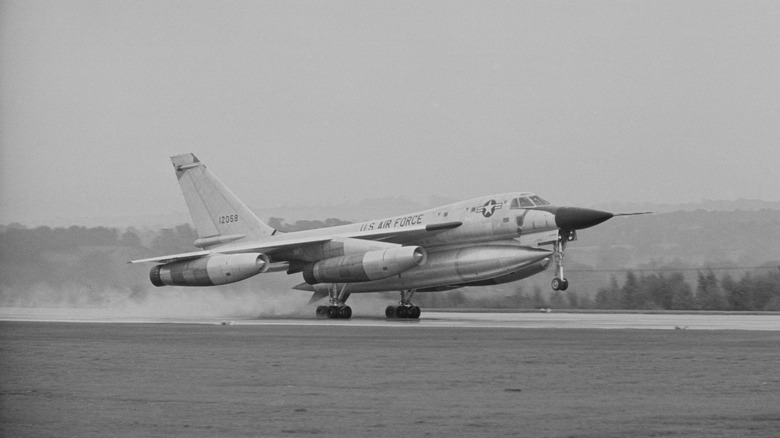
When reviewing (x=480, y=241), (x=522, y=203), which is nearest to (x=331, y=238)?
(x=480, y=241)

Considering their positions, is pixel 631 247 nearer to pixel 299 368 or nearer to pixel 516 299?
pixel 516 299

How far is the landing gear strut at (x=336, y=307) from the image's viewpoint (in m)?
31.7

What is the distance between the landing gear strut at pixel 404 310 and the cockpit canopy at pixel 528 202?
4393 millimetres

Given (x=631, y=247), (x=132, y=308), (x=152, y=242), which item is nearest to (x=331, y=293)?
(x=132, y=308)

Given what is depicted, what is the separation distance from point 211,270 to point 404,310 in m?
5.95

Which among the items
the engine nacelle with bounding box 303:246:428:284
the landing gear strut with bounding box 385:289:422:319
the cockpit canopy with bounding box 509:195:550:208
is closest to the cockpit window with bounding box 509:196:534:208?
the cockpit canopy with bounding box 509:195:550:208

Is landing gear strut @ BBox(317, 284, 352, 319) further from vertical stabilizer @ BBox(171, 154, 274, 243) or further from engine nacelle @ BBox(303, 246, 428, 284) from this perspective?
vertical stabilizer @ BBox(171, 154, 274, 243)

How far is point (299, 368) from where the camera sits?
13.7 m

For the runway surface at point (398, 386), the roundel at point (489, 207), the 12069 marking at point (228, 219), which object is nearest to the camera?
the runway surface at point (398, 386)

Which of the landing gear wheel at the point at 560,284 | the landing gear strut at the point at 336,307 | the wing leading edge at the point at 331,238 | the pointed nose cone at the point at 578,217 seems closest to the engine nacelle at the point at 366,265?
the landing gear strut at the point at 336,307

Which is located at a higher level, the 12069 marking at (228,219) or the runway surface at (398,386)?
the 12069 marking at (228,219)

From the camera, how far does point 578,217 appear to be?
93.0ft

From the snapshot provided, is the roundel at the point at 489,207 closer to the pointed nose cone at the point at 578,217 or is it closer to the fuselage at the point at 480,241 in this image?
the fuselage at the point at 480,241

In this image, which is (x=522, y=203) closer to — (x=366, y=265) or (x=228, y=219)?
(x=366, y=265)
